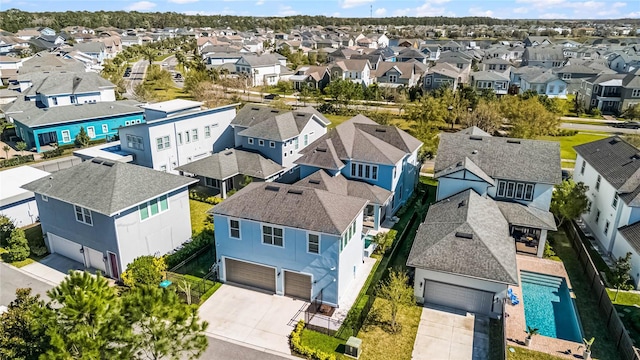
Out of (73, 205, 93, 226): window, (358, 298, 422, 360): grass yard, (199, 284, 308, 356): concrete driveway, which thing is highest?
(73, 205, 93, 226): window

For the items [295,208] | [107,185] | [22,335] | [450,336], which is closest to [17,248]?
[107,185]

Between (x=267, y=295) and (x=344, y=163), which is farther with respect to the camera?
(x=344, y=163)

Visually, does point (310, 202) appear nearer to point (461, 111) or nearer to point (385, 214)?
point (385, 214)

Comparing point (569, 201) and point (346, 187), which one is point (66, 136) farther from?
point (569, 201)

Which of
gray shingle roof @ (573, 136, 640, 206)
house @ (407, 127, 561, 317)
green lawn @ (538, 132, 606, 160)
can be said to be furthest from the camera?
green lawn @ (538, 132, 606, 160)

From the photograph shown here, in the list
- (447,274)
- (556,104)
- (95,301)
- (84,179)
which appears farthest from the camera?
(556,104)

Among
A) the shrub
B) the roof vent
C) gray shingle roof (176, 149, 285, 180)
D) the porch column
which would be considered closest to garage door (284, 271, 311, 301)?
the shrub

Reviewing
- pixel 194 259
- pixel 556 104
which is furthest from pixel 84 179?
pixel 556 104

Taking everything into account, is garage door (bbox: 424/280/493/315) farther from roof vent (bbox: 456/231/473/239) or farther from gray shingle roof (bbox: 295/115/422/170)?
gray shingle roof (bbox: 295/115/422/170)
